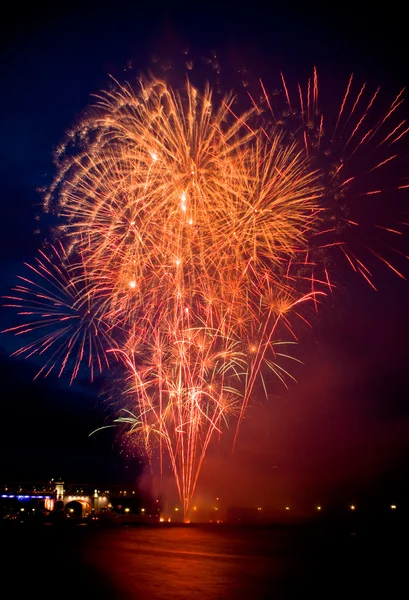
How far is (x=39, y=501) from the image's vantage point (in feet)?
226

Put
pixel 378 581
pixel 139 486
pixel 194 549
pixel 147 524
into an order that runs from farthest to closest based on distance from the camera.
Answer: pixel 139 486, pixel 147 524, pixel 194 549, pixel 378 581

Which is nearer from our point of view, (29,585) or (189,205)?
(29,585)

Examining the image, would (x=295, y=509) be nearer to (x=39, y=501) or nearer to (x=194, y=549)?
(x=39, y=501)

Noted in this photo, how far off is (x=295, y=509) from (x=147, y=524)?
30656 millimetres

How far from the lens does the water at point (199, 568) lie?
432 inches

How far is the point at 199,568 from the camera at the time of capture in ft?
46.3

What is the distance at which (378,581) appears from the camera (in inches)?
500

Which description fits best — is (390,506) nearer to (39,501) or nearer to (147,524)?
(147,524)

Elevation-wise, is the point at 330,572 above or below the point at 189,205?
below

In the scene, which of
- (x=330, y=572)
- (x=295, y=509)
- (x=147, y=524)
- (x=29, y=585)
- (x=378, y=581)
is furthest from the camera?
(x=295, y=509)

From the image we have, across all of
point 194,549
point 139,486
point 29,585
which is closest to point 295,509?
point 139,486

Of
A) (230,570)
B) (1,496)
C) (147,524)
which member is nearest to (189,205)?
(230,570)

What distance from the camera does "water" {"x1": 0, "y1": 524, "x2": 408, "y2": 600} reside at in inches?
432

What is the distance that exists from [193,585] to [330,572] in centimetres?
422
